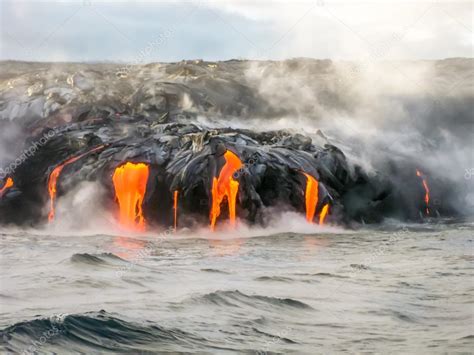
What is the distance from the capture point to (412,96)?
7256 cm

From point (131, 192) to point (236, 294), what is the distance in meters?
22.0

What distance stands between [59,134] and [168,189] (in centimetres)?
A: 941

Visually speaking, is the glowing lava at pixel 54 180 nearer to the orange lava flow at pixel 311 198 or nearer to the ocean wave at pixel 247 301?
the orange lava flow at pixel 311 198

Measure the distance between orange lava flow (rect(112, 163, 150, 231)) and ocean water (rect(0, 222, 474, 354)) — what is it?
1783 mm

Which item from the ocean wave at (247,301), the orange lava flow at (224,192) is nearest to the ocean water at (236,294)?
the ocean wave at (247,301)

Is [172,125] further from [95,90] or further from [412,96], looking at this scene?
[412,96]

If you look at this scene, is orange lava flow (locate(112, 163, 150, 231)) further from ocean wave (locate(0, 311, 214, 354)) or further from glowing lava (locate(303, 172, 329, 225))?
ocean wave (locate(0, 311, 214, 354))

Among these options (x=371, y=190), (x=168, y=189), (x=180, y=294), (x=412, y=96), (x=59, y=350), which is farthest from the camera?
(x=412, y=96)

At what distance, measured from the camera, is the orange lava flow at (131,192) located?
51.8m

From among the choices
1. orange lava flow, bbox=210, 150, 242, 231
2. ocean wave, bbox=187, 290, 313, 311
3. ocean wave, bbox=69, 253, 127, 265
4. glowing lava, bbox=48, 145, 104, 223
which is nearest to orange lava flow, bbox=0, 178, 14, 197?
glowing lava, bbox=48, 145, 104, 223

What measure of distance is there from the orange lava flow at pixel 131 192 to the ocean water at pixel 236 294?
5.85 feet

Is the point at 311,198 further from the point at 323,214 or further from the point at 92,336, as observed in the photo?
the point at 92,336

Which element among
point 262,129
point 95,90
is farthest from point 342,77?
point 95,90

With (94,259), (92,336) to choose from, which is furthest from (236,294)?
(94,259)
